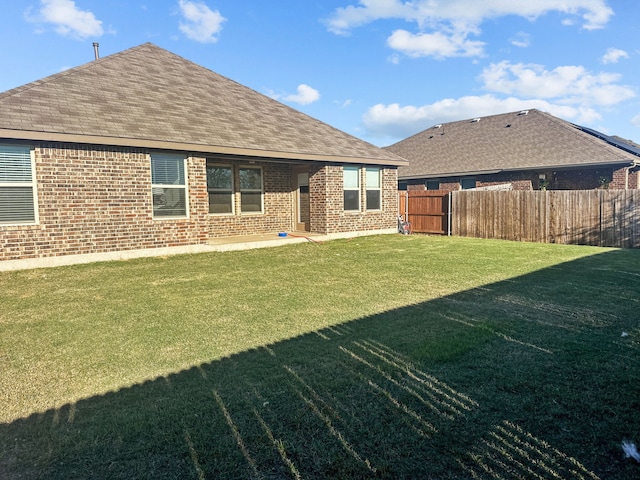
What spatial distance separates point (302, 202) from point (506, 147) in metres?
13.4

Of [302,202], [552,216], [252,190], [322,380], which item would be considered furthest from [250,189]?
[322,380]

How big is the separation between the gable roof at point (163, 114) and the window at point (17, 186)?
53 cm

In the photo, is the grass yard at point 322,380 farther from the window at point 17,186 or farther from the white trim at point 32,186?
the window at point 17,186

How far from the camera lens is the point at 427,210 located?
17.5m

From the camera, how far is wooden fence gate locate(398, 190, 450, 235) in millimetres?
16828

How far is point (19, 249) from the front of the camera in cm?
906

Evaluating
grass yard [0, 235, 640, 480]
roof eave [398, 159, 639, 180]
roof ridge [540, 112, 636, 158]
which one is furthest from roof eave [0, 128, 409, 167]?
roof ridge [540, 112, 636, 158]

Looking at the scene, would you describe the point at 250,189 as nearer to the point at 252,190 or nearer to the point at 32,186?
the point at 252,190

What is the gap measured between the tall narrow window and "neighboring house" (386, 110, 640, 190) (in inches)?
348

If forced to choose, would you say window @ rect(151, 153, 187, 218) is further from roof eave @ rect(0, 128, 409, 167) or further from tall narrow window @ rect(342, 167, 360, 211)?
tall narrow window @ rect(342, 167, 360, 211)

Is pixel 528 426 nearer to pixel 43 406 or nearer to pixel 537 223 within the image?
pixel 43 406

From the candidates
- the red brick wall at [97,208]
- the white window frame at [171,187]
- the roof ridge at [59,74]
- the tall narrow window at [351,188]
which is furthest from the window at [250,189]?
the roof ridge at [59,74]

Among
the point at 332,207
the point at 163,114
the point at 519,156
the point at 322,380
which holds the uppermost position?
the point at 163,114

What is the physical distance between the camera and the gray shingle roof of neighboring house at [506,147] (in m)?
19.2
